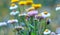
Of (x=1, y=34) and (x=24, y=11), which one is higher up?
(x=24, y=11)

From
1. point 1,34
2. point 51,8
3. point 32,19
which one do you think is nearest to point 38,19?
point 32,19

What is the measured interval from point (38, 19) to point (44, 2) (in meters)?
1.13

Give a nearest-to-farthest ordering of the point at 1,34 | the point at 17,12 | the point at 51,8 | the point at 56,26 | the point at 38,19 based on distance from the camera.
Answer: the point at 38,19 → the point at 17,12 → the point at 1,34 → the point at 56,26 → the point at 51,8

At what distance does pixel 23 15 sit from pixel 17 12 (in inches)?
3.7

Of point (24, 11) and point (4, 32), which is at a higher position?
point (24, 11)

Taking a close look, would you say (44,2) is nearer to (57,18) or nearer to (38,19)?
(57,18)

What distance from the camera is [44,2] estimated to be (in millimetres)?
2340

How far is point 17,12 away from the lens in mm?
1379

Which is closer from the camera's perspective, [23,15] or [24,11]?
[23,15]

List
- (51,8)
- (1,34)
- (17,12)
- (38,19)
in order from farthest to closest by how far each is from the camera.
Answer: (51,8) < (1,34) < (17,12) < (38,19)

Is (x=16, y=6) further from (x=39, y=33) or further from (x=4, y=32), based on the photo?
(x=4, y=32)

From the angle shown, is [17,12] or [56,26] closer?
[17,12]

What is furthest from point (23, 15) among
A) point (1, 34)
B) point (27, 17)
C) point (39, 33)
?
point (1, 34)

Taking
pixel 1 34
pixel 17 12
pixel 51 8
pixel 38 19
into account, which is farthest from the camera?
pixel 51 8
